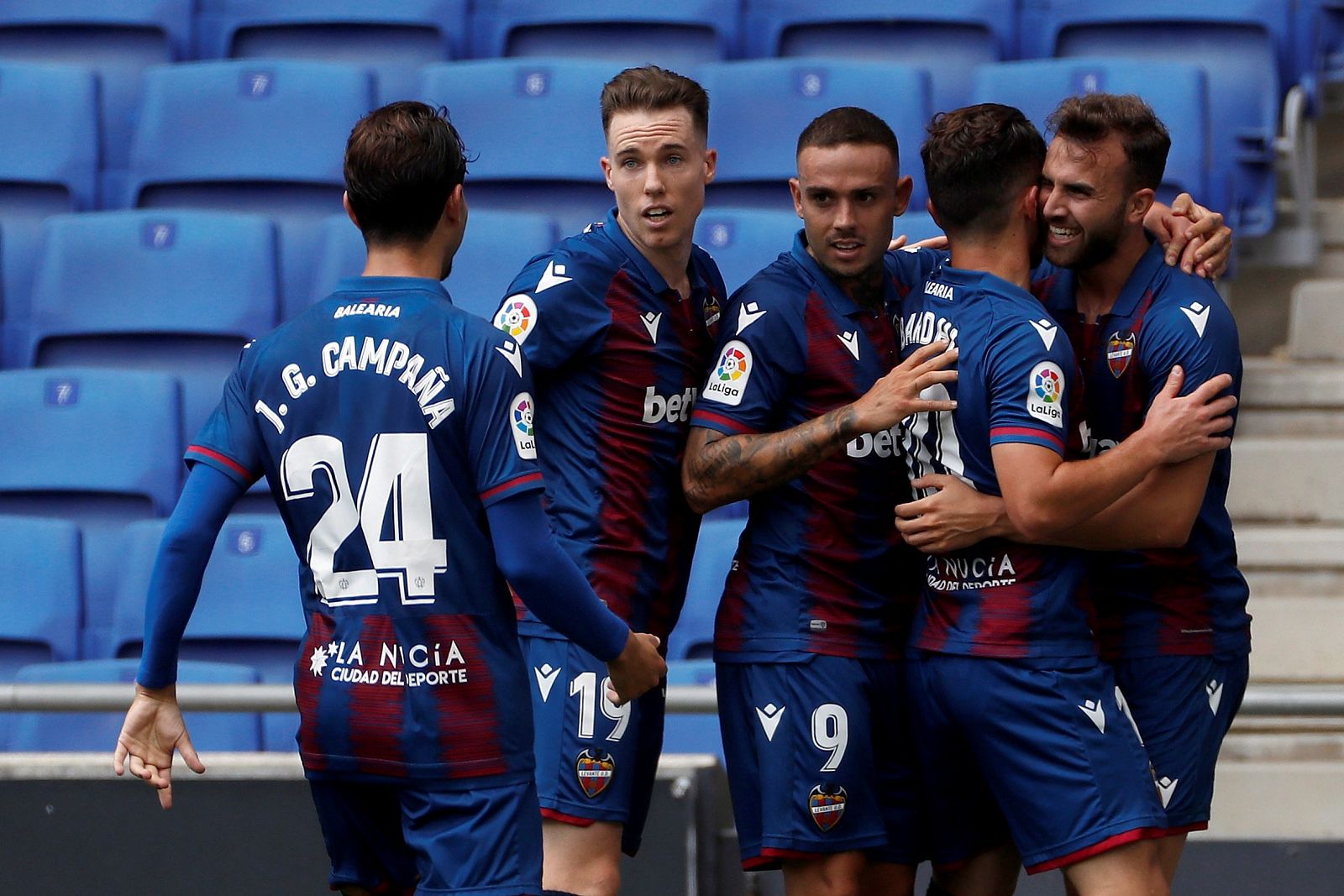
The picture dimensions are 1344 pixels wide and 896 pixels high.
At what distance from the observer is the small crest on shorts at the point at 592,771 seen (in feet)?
11.5

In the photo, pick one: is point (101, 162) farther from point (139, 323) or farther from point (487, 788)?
point (487, 788)

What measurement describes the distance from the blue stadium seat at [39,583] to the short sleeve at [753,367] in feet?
9.04

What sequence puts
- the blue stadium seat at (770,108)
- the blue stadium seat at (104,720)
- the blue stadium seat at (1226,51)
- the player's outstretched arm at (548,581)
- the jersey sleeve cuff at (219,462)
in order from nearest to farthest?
1. the player's outstretched arm at (548,581)
2. the jersey sleeve cuff at (219,462)
3. the blue stadium seat at (104,720)
4. the blue stadium seat at (1226,51)
5. the blue stadium seat at (770,108)

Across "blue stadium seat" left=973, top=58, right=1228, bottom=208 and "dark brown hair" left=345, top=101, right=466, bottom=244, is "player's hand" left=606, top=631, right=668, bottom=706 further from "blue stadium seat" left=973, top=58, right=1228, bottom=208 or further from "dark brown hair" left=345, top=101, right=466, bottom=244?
"blue stadium seat" left=973, top=58, right=1228, bottom=208

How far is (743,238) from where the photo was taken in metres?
5.64

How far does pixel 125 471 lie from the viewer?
5.73 metres

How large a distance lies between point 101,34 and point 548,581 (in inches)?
210

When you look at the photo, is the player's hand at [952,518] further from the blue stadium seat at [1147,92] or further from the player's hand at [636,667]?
the blue stadium seat at [1147,92]

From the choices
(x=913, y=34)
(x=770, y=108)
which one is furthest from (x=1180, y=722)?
(x=913, y=34)

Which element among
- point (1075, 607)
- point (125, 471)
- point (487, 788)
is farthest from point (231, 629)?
point (1075, 607)

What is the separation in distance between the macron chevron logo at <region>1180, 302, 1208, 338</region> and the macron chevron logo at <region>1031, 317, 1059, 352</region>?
31cm

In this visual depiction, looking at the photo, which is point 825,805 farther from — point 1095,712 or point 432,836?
point 432,836

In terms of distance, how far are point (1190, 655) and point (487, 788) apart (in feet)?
5.12

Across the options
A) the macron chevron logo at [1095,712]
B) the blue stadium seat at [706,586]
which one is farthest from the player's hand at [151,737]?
the blue stadium seat at [706,586]
